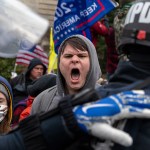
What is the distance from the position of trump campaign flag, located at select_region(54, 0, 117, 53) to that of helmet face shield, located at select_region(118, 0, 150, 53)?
4074mm

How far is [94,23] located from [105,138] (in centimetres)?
457

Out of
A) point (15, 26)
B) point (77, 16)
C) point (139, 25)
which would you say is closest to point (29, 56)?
point (77, 16)

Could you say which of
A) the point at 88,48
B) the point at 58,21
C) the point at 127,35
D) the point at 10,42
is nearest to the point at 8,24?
the point at 10,42

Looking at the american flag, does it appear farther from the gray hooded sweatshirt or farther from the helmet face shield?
the helmet face shield

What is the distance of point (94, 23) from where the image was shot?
21.2 feet

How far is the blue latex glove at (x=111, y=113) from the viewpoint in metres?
1.96

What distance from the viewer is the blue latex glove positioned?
196 centimetres

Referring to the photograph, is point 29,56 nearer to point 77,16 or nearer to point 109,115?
point 77,16

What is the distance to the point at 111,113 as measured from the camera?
6.60ft

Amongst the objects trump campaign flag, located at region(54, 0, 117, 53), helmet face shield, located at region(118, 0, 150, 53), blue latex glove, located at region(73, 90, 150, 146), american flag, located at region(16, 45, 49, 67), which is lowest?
american flag, located at region(16, 45, 49, 67)

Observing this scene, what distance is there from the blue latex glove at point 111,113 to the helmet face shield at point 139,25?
0.84 feet

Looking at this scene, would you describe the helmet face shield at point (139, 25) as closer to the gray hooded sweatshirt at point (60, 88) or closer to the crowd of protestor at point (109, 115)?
the crowd of protestor at point (109, 115)

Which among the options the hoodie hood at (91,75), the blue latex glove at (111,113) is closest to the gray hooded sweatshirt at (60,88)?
the hoodie hood at (91,75)

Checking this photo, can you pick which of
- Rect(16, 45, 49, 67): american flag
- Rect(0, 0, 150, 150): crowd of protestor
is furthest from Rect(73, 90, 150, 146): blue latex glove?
Rect(16, 45, 49, 67): american flag
